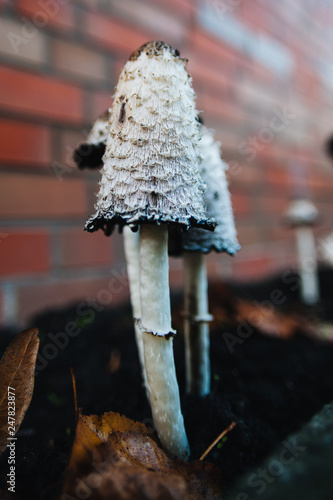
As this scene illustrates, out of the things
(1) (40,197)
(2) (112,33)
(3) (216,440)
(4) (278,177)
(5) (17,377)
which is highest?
(2) (112,33)

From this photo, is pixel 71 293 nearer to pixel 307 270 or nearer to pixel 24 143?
pixel 24 143

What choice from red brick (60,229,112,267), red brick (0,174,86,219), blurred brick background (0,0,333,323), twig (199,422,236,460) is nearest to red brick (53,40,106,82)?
blurred brick background (0,0,333,323)

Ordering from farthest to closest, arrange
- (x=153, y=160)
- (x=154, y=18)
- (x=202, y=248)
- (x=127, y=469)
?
(x=154, y=18)
(x=202, y=248)
(x=153, y=160)
(x=127, y=469)

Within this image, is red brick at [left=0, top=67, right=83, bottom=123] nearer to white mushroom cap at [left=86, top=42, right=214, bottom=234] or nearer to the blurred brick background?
the blurred brick background

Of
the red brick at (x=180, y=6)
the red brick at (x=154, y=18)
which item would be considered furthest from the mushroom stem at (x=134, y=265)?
the red brick at (x=180, y=6)

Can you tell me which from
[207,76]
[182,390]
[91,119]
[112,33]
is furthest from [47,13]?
[182,390]

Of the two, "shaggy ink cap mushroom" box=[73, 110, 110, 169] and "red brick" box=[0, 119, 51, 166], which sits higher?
"red brick" box=[0, 119, 51, 166]

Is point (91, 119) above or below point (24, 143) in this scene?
above

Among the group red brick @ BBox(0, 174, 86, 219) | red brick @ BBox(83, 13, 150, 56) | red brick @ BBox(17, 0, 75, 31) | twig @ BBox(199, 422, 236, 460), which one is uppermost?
red brick @ BBox(83, 13, 150, 56)
